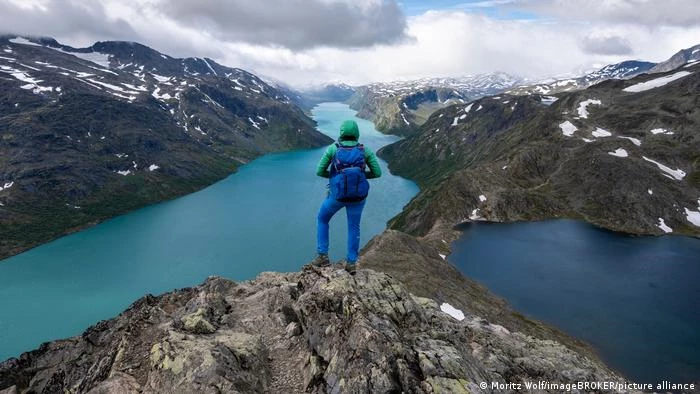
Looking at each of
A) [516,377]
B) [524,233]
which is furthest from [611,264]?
[516,377]

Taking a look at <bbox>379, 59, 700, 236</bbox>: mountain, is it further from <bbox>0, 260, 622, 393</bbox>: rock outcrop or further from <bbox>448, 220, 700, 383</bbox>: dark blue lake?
<bbox>0, 260, 622, 393</bbox>: rock outcrop

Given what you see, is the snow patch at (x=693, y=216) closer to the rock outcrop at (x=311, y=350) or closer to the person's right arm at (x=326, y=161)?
the rock outcrop at (x=311, y=350)

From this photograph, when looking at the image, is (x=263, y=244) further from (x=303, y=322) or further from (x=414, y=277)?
(x=303, y=322)

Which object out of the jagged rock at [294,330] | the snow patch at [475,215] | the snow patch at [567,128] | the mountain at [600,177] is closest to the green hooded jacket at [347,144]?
the jagged rock at [294,330]

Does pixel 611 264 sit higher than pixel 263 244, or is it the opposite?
pixel 611 264

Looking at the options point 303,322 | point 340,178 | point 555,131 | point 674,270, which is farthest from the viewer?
point 555,131

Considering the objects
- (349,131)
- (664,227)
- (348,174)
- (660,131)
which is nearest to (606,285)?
(664,227)

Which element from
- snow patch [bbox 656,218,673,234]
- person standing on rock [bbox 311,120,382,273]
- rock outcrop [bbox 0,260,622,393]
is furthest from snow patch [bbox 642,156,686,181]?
person standing on rock [bbox 311,120,382,273]
